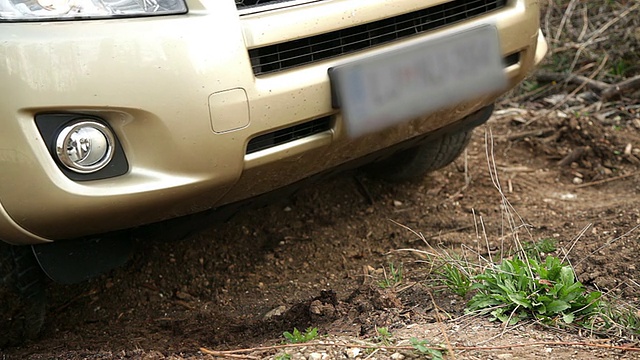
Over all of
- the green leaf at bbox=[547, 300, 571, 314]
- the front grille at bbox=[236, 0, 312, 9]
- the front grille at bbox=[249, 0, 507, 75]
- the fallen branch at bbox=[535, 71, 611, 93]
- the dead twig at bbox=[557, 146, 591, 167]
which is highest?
the front grille at bbox=[236, 0, 312, 9]

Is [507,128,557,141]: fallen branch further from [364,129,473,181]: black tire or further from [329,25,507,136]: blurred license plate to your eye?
[329,25,507,136]: blurred license plate

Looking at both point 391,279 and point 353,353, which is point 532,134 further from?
point 353,353

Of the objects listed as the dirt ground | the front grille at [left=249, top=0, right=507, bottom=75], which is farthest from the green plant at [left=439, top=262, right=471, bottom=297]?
the front grille at [left=249, top=0, right=507, bottom=75]

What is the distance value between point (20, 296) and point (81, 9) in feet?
3.10

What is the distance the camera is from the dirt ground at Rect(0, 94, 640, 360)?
218cm

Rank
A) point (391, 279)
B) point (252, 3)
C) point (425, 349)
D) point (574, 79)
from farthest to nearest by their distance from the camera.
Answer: point (574, 79) < point (391, 279) < point (252, 3) < point (425, 349)

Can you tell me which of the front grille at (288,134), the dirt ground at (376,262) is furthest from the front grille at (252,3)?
the dirt ground at (376,262)

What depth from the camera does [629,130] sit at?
13.4ft

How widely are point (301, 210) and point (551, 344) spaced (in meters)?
1.64

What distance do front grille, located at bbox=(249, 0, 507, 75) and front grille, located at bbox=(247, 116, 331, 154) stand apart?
0.59ft

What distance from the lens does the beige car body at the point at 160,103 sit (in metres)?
1.95

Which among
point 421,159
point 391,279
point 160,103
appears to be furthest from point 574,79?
point 160,103

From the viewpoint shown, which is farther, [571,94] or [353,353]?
[571,94]

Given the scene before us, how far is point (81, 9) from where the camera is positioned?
2002 millimetres
